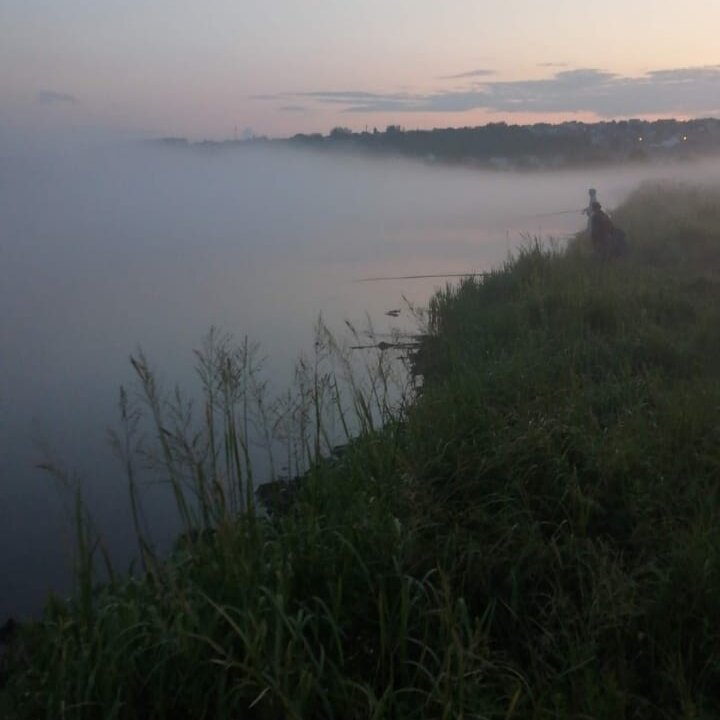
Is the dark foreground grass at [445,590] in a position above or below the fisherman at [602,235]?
below

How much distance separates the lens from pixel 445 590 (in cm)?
326

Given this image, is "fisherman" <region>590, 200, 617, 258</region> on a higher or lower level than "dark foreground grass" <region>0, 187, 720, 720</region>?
higher

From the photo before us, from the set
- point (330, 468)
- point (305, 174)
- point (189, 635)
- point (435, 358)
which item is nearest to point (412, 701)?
point (189, 635)

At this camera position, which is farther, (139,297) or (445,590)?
(139,297)

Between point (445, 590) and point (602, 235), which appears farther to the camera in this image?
point (602, 235)

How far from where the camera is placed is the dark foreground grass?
319 centimetres

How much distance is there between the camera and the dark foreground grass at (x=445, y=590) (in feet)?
10.5

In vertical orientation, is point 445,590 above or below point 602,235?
below

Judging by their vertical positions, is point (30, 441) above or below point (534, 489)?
below

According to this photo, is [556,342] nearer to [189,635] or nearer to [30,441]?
[30,441]

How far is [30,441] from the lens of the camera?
25.8ft

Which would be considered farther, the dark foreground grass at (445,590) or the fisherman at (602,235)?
the fisherman at (602,235)

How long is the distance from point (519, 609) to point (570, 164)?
185 feet

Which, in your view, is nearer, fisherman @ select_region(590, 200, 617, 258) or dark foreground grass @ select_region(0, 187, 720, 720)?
dark foreground grass @ select_region(0, 187, 720, 720)
